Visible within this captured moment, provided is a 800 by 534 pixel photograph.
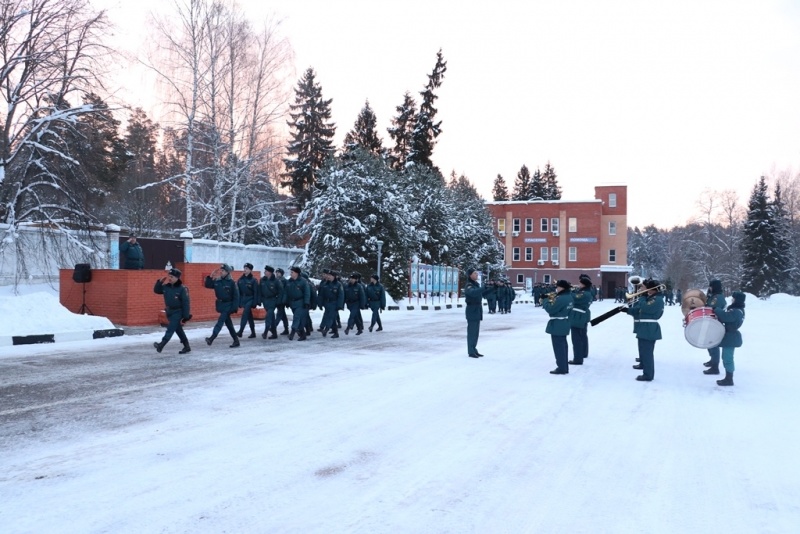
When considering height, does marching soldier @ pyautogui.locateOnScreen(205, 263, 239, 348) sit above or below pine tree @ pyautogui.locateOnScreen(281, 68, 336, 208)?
below

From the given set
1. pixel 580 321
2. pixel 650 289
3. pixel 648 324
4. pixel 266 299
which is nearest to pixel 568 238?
pixel 266 299

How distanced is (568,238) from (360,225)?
5486 cm

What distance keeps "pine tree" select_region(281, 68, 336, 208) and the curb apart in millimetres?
32954

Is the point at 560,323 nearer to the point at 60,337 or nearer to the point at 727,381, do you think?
the point at 727,381

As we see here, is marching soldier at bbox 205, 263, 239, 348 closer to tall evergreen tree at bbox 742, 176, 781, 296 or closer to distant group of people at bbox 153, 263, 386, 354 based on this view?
distant group of people at bbox 153, 263, 386, 354

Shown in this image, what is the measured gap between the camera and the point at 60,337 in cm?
1463

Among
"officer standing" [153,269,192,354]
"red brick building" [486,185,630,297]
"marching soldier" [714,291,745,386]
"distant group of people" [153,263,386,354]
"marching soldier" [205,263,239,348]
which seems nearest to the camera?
"marching soldier" [714,291,745,386]

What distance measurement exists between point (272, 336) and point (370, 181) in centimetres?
1913

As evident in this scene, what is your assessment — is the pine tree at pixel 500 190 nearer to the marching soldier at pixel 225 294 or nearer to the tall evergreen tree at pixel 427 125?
the tall evergreen tree at pixel 427 125

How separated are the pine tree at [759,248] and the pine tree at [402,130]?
38.5 meters

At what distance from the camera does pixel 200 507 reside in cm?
423

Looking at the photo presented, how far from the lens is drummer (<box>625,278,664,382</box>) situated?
10.2 m

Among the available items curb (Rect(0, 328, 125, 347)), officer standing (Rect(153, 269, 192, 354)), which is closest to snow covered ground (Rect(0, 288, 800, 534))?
officer standing (Rect(153, 269, 192, 354))

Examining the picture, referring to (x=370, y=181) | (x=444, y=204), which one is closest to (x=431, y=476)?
Answer: (x=370, y=181)
